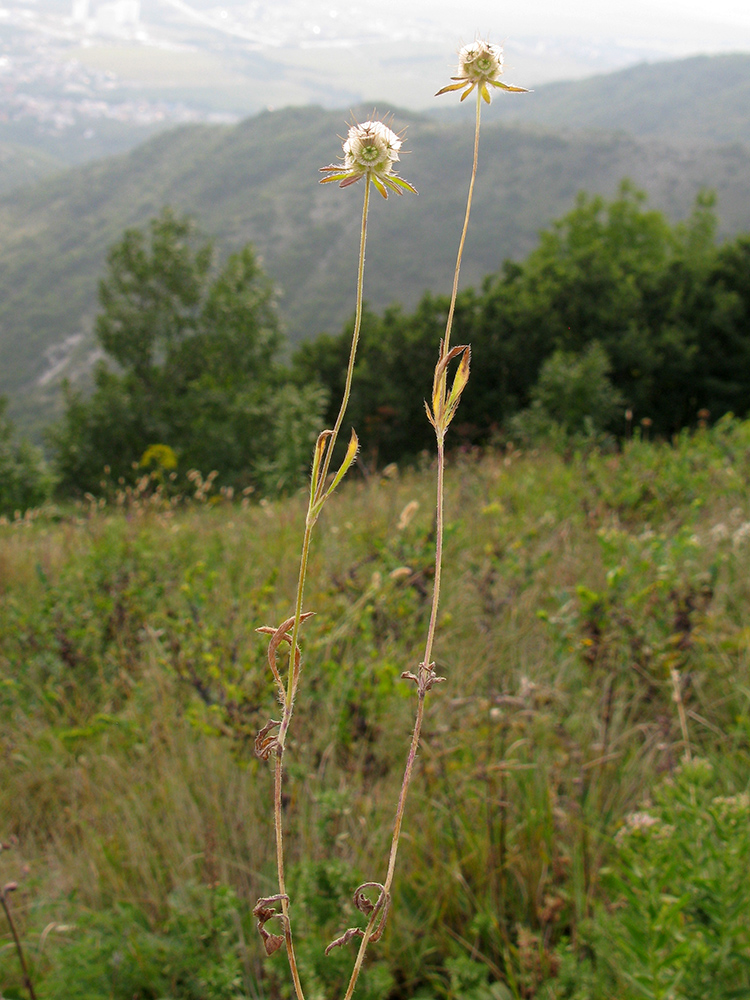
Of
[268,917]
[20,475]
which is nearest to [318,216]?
[20,475]

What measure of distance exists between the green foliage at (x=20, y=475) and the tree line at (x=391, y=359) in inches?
3.4

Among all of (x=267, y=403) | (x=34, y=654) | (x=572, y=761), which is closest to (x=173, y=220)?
(x=267, y=403)

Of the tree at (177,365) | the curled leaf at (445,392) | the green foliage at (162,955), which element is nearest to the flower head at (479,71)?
the curled leaf at (445,392)

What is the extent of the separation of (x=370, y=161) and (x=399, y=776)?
1947mm

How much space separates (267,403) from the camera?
1000 inches

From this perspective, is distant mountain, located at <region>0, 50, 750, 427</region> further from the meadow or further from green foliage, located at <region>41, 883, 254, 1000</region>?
green foliage, located at <region>41, 883, 254, 1000</region>

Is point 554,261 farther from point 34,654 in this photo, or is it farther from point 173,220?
point 34,654

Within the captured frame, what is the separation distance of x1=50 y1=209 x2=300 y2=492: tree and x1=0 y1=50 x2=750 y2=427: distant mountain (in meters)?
75.3

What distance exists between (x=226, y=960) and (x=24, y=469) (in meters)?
28.4

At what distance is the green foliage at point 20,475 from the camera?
81.5 ft

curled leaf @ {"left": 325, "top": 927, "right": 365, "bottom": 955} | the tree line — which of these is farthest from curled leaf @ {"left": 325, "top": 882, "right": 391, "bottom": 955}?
the tree line

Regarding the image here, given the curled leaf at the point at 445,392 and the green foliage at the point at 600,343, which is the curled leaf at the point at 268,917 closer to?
the curled leaf at the point at 445,392

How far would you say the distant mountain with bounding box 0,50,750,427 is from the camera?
11531cm

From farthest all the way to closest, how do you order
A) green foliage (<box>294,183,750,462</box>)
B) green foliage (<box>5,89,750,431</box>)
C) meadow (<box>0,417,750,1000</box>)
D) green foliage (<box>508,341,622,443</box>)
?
green foliage (<box>5,89,750,431</box>)
green foliage (<box>294,183,750,462</box>)
green foliage (<box>508,341,622,443</box>)
meadow (<box>0,417,750,1000</box>)
